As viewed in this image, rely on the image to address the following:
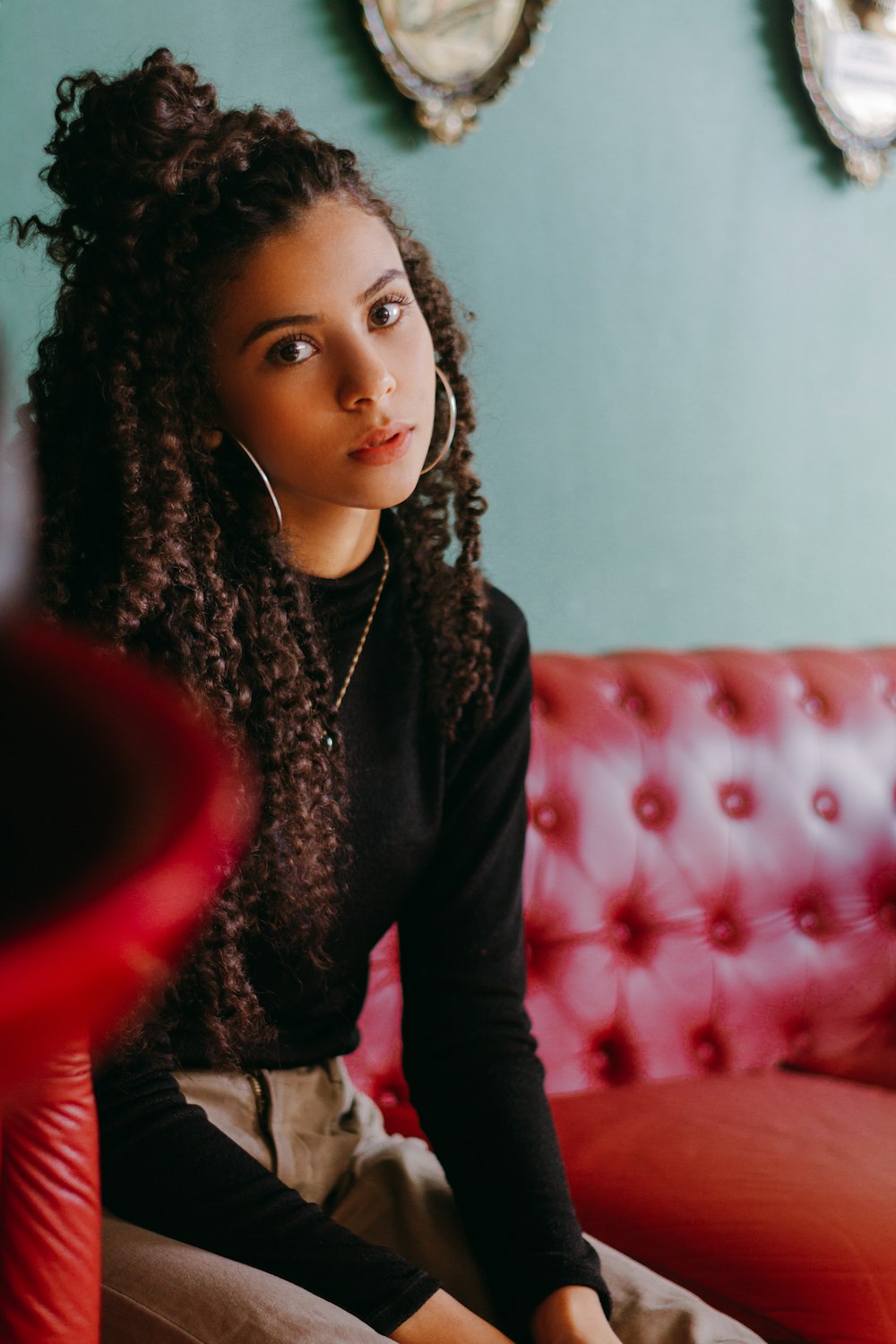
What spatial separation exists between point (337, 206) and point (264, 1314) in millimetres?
885

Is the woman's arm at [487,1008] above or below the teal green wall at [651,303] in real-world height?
below

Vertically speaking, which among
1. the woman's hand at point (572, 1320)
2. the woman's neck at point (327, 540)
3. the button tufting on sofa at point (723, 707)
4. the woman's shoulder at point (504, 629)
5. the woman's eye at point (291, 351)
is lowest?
the woman's hand at point (572, 1320)

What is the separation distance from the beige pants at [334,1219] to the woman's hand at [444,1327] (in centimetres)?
6

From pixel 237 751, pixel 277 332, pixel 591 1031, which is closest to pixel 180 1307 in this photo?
pixel 237 751

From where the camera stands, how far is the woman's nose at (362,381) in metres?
0.97

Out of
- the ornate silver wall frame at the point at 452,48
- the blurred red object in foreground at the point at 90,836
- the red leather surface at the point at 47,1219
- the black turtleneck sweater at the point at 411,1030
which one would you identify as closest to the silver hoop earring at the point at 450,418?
the black turtleneck sweater at the point at 411,1030

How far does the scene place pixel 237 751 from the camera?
102 centimetres

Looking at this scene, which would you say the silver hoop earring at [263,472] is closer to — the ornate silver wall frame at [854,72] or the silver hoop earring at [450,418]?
the silver hoop earring at [450,418]

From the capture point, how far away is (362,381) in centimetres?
97

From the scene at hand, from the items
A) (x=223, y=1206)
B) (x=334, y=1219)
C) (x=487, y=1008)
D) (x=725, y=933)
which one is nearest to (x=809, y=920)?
(x=725, y=933)

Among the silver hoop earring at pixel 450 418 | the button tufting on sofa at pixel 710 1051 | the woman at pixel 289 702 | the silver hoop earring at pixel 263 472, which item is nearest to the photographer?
the woman at pixel 289 702

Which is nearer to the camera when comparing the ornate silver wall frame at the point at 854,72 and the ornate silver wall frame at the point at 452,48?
the ornate silver wall frame at the point at 452,48

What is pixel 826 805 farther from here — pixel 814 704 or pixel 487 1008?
pixel 487 1008

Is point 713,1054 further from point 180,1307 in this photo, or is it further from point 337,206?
point 337,206
